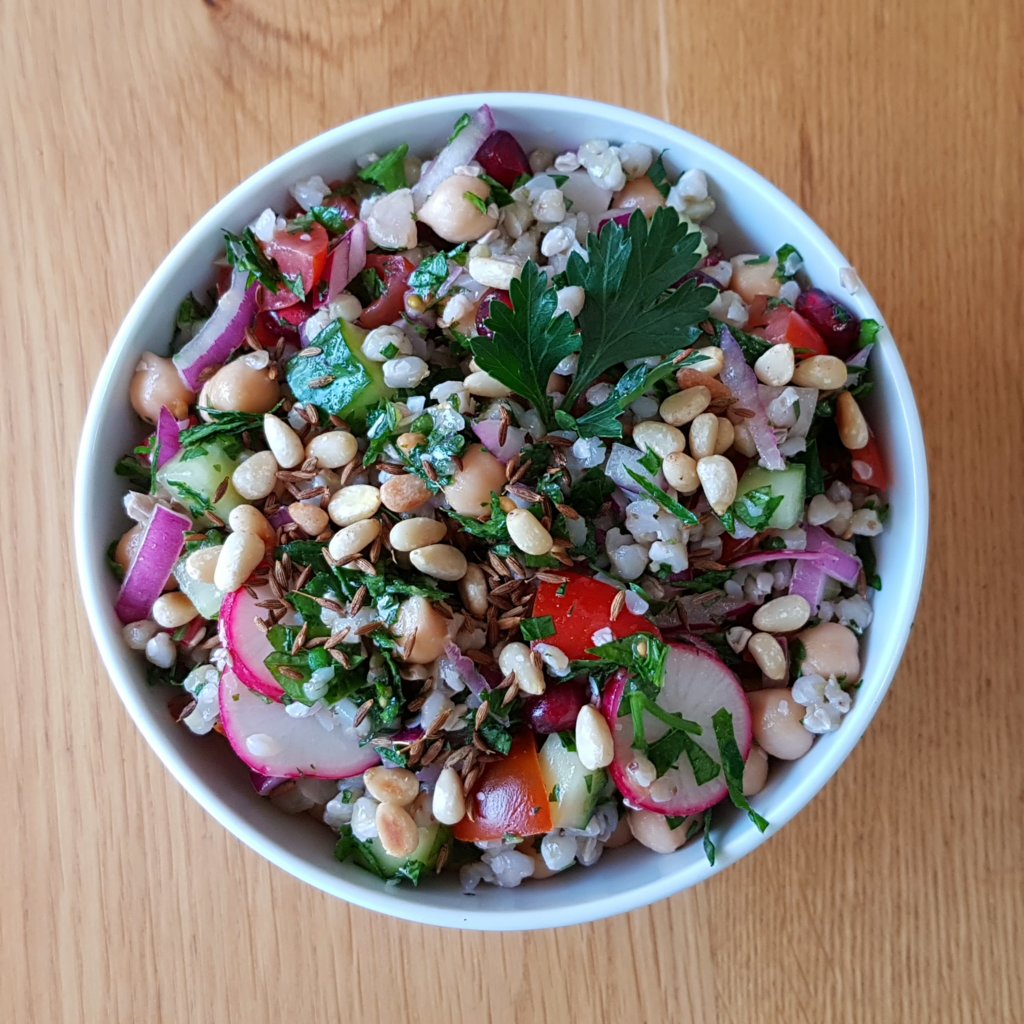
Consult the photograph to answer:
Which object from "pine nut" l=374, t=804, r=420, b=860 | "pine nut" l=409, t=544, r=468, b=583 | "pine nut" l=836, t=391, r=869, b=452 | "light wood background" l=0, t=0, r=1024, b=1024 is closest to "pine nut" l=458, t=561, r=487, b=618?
"pine nut" l=409, t=544, r=468, b=583

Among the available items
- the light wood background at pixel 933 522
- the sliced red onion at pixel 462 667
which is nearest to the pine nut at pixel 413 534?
the sliced red onion at pixel 462 667

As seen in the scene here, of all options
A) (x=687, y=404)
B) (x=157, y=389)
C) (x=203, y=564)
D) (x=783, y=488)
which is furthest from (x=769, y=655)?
(x=157, y=389)

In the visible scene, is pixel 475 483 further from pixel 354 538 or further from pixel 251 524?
pixel 251 524

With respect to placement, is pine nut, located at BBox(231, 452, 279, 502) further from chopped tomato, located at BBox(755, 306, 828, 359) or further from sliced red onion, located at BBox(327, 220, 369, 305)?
chopped tomato, located at BBox(755, 306, 828, 359)

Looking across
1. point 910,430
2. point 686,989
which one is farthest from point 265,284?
point 686,989

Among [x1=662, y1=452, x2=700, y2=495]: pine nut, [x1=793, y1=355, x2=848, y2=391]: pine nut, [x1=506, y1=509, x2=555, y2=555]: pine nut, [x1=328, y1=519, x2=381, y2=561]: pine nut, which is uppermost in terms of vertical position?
[x1=793, y1=355, x2=848, y2=391]: pine nut

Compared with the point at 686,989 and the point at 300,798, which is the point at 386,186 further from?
the point at 686,989

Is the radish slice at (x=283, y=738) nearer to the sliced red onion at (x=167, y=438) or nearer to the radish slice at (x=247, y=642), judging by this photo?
the radish slice at (x=247, y=642)
